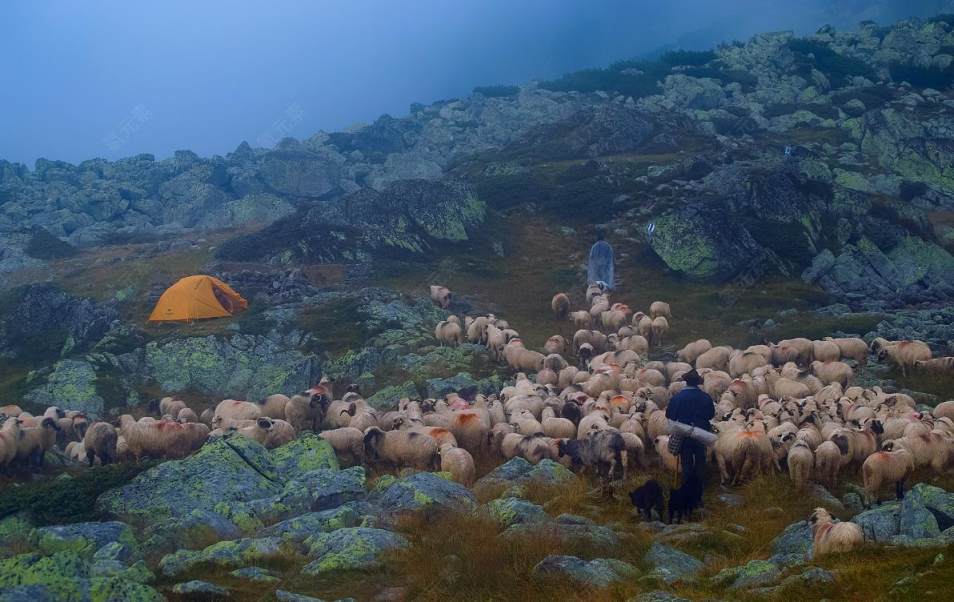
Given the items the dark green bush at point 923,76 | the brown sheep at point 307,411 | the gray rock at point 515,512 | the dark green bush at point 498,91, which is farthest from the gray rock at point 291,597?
the dark green bush at point 498,91

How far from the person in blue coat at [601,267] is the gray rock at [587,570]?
28.2 m

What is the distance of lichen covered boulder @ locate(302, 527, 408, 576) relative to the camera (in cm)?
1041

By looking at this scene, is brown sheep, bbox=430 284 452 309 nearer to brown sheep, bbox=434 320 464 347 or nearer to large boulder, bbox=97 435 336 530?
brown sheep, bbox=434 320 464 347

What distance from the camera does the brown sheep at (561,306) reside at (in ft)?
115

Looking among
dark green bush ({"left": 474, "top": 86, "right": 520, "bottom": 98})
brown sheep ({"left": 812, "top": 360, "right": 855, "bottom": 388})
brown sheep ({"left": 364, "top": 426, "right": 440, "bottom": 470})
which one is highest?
dark green bush ({"left": 474, "top": 86, "right": 520, "bottom": 98})

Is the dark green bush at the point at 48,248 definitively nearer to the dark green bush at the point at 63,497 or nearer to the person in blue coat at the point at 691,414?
the dark green bush at the point at 63,497

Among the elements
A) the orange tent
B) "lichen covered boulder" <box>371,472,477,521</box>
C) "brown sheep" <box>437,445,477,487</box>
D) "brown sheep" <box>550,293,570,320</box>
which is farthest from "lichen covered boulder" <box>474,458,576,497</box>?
the orange tent

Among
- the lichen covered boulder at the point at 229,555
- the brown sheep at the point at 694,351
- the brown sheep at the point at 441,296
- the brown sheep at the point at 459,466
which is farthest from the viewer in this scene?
the brown sheep at the point at 441,296

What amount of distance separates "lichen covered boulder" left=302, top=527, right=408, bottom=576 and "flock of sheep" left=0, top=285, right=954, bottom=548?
189 inches

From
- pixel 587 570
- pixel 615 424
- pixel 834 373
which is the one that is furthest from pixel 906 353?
pixel 587 570

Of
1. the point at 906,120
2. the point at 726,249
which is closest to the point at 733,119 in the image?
the point at 906,120

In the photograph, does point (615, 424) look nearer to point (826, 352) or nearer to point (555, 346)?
point (826, 352)

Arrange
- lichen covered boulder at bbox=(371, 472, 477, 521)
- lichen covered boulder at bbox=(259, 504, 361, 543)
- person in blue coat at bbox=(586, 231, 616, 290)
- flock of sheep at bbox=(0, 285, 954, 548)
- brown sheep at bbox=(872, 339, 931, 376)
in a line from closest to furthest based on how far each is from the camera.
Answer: lichen covered boulder at bbox=(259, 504, 361, 543) < lichen covered boulder at bbox=(371, 472, 477, 521) < flock of sheep at bbox=(0, 285, 954, 548) < brown sheep at bbox=(872, 339, 931, 376) < person in blue coat at bbox=(586, 231, 616, 290)

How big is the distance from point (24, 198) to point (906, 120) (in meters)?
93.2
